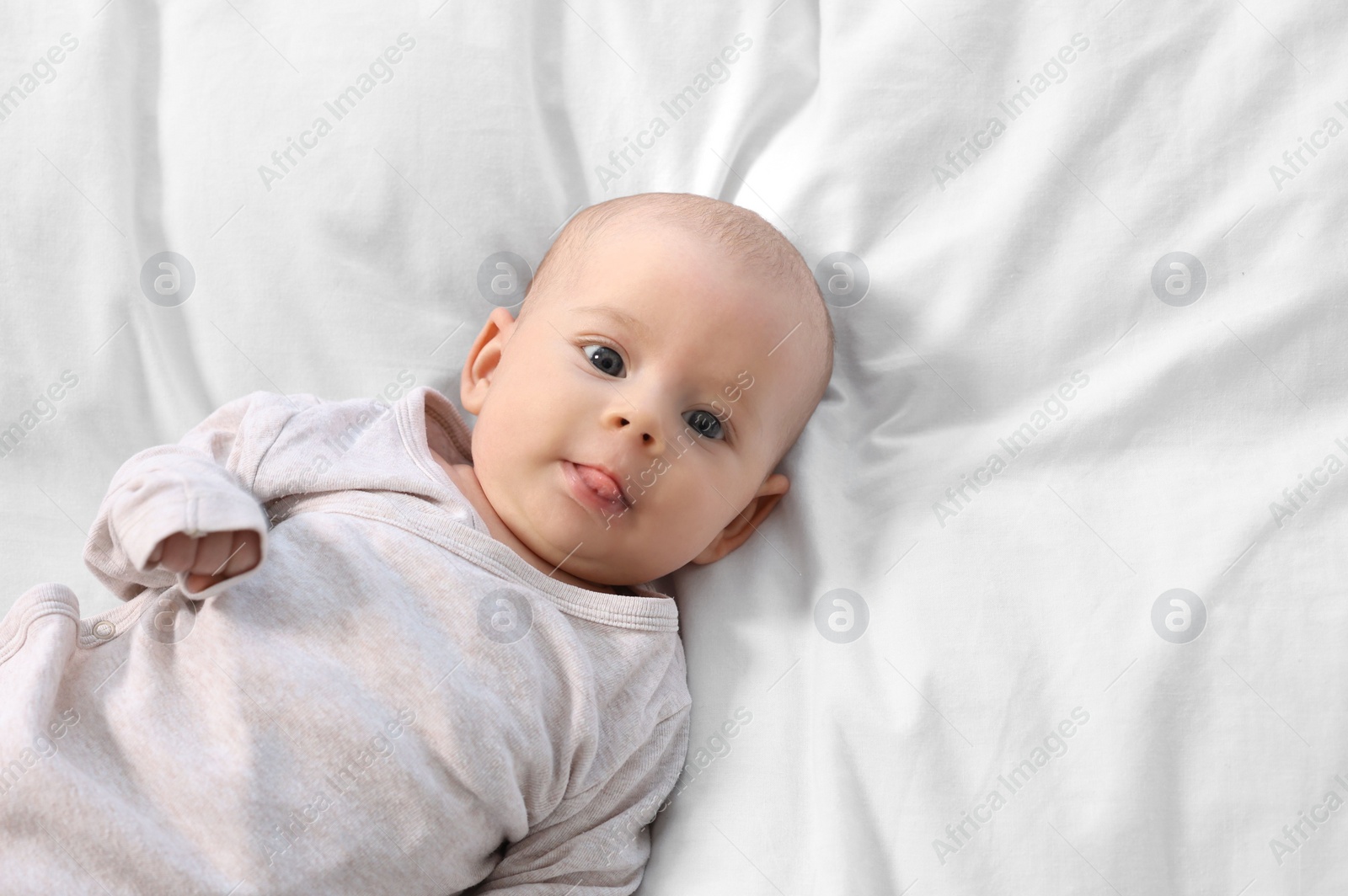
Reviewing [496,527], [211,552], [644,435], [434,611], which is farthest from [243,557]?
[644,435]

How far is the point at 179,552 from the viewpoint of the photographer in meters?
1.19

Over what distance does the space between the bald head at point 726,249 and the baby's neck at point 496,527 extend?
232 mm

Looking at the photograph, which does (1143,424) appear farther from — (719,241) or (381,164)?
(381,164)

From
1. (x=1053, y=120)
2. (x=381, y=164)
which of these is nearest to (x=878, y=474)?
(x=1053, y=120)

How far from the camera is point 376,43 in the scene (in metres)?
1.74

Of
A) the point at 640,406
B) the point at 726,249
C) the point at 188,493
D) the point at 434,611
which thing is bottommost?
the point at 434,611

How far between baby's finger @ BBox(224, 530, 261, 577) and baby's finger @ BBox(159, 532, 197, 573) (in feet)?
0.13

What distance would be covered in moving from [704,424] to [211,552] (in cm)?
60

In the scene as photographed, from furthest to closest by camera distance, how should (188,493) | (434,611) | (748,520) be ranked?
1. (748,520)
2. (434,611)
3. (188,493)

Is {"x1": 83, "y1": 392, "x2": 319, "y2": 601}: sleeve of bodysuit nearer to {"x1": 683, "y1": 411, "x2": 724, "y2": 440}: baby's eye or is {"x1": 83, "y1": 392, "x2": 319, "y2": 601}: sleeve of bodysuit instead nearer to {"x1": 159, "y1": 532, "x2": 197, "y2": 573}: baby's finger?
{"x1": 159, "y1": 532, "x2": 197, "y2": 573}: baby's finger

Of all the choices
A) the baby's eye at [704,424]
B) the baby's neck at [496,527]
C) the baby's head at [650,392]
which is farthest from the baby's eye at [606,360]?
the baby's neck at [496,527]

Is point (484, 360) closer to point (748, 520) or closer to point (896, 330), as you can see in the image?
point (748, 520)

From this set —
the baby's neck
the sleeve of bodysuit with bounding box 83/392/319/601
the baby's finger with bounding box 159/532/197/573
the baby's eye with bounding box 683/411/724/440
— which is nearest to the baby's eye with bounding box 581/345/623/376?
the baby's eye with bounding box 683/411/724/440

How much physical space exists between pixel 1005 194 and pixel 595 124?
2.05ft
